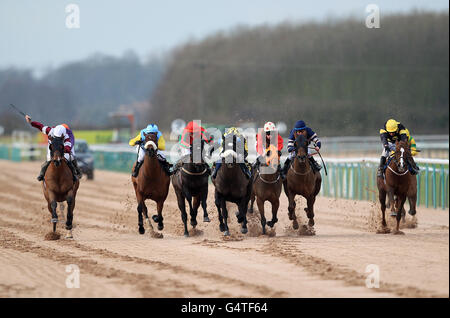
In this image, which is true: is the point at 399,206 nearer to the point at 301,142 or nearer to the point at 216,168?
the point at 301,142

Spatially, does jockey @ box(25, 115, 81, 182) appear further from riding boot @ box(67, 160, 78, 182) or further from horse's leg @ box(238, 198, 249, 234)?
horse's leg @ box(238, 198, 249, 234)

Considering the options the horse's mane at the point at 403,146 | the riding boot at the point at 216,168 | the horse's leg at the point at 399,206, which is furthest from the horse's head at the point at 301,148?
the horse's leg at the point at 399,206

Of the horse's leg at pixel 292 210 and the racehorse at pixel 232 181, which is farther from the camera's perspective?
the horse's leg at pixel 292 210

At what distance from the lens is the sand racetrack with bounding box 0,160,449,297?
7918 millimetres

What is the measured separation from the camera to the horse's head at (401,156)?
488 inches

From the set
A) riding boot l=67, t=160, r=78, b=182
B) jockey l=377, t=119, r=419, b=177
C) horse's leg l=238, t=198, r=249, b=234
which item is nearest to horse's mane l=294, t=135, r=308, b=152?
horse's leg l=238, t=198, r=249, b=234

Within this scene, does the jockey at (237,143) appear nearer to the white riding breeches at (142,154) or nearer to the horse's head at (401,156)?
the white riding breeches at (142,154)

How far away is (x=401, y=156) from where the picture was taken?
40.6 feet

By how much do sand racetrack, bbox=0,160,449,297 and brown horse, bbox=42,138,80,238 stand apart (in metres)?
0.61

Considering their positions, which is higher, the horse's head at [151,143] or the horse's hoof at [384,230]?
the horse's head at [151,143]

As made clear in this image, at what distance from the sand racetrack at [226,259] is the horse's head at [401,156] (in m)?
1.01

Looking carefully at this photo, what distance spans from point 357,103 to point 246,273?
3851cm
